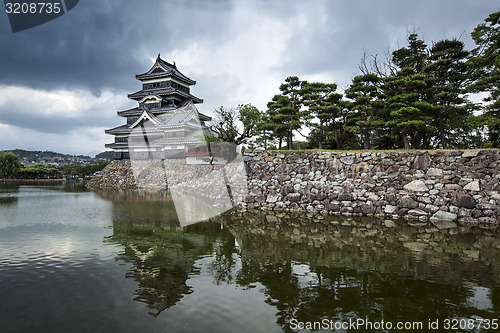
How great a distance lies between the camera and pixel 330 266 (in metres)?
5.58

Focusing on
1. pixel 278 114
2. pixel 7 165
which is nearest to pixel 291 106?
pixel 278 114

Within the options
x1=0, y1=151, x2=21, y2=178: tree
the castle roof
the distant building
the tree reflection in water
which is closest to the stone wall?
the tree reflection in water

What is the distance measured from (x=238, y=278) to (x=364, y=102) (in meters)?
15.0

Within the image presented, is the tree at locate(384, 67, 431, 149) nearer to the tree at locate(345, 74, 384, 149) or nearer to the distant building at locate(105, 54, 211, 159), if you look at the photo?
the tree at locate(345, 74, 384, 149)

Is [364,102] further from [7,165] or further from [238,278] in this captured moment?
[7,165]

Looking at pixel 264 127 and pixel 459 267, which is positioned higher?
pixel 264 127

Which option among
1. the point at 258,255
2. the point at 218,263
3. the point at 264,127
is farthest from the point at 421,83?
the point at 218,263

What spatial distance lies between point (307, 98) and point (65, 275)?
16164mm

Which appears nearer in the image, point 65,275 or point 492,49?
point 65,275

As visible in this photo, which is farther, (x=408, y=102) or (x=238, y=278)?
(x=408, y=102)

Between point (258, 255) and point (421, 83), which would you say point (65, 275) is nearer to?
point (258, 255)

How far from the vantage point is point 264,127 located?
1928 centimetres

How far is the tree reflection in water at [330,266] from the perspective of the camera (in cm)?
394

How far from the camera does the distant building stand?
27.3 metres
